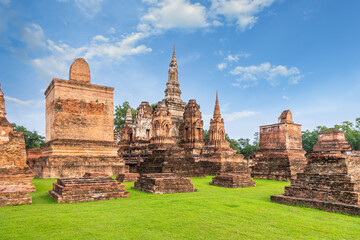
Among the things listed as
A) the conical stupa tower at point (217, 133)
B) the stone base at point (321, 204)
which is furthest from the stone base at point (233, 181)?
the conical stupa tower at point (217, 133)

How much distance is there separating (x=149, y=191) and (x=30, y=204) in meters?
4.27

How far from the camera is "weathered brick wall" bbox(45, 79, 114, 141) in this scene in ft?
54.2

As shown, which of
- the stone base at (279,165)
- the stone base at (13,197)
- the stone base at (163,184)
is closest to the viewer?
the stone base at (13,197)

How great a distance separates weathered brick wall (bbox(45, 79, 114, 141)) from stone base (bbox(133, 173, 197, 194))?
22.4 ft

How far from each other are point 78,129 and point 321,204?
13622mm

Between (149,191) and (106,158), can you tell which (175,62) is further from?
(149,191)

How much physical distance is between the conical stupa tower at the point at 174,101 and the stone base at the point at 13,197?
20425 millimetres

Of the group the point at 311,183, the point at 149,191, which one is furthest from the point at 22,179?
the point at 311,183

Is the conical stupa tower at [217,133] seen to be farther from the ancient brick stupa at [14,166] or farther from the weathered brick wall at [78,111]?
the ancient brick stupa at [14,166]

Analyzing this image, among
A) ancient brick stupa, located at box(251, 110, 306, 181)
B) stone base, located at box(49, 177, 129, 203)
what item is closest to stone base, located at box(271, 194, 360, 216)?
stone base, located at box(49, 177, 129, 203)

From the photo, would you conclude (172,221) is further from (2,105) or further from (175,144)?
(175,144)

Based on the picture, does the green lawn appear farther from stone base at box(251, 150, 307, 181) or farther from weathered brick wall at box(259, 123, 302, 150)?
weathered brick wall at box(259, 123, 302, 150)

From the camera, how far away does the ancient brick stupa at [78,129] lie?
50.9 feet

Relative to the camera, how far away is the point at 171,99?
29594 millimetres
